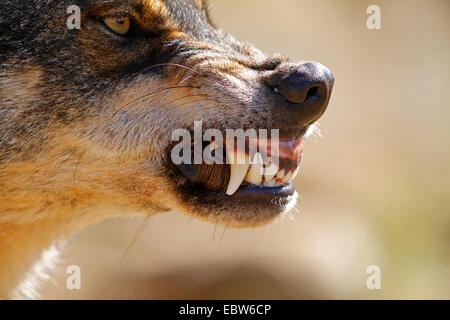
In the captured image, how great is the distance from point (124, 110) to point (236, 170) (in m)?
0.72

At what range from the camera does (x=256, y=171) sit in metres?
3.85

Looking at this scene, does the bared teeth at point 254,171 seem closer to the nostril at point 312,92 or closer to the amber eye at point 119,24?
the nostril at point 312,92

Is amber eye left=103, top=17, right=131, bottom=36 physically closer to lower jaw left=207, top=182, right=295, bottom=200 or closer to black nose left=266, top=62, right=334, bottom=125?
black nose left=266, top=62, right=334, bottom=125

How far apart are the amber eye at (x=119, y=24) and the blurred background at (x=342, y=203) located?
2.17 meters

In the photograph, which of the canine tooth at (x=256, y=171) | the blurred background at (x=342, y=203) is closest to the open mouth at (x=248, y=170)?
the canine tooth at (x=256, y=171)

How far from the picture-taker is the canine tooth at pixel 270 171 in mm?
3861

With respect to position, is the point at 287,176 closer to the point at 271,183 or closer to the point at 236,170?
the point at 271,183

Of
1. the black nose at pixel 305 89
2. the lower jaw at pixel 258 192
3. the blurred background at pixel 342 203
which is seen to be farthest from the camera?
the blurred background at pixel 342 203

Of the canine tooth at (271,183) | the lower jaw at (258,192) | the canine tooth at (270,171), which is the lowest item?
the lower jaw at (258,192)

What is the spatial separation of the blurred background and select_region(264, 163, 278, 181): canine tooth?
1784 mm

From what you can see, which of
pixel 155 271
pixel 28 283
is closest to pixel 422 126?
pixel 155 271

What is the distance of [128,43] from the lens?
3943mm

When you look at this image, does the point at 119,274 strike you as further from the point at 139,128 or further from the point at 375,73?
the point at 375,73

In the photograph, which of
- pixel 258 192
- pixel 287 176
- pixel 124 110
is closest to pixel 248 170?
pixel 258 192
